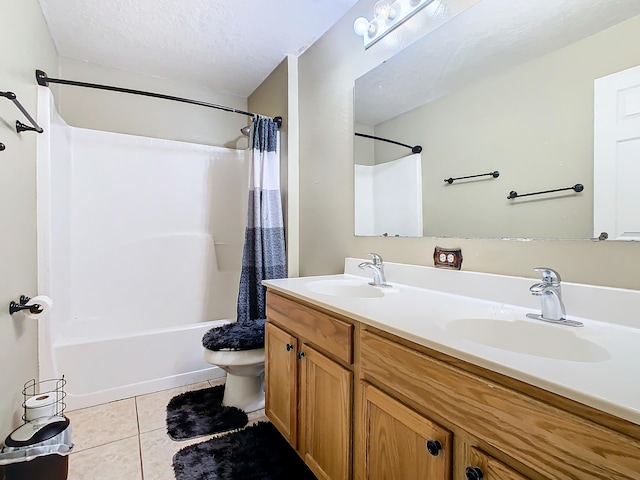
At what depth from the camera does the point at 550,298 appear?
0.90 metres

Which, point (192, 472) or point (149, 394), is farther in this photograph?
point (149, 394)

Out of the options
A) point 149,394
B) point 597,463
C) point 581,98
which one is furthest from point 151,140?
point 597,463

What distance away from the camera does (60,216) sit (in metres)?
2.08

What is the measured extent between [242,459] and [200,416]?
0.47 m

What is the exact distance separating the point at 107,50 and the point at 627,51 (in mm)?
2761

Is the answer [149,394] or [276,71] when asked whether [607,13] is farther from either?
[149,394]

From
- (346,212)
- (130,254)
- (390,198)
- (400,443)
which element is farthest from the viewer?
(130,254)

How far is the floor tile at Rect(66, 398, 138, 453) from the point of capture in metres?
1.62

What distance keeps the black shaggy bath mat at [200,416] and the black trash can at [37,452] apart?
0.52 metres

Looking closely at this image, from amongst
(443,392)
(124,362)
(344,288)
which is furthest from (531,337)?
(124,362)

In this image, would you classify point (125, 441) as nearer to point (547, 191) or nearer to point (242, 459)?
point (242, 459)

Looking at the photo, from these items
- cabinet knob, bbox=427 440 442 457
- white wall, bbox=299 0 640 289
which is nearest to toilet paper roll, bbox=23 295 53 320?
white wall, bbox=299 0 640 289

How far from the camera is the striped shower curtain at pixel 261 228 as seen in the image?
2203 mm

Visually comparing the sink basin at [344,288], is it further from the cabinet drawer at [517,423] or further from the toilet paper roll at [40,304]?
the toilet paper roll at [40,304]
